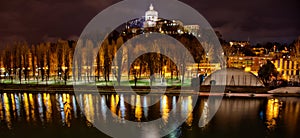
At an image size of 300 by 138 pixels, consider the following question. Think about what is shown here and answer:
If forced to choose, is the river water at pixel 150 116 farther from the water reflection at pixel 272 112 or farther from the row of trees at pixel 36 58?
the row of trees at pixel 36 58

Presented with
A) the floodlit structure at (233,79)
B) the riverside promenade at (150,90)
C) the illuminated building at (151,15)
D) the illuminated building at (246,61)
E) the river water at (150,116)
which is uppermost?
the illuminated building at (151,15)

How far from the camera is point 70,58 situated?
122ft

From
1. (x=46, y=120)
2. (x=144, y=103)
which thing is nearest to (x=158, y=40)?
(x=144, y=103)

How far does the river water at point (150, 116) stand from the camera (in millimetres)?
11445

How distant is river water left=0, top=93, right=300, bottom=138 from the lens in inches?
451

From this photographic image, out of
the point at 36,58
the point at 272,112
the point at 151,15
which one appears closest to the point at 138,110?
the point at 272,112

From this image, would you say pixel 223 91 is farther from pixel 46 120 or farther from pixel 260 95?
pixel 46 120

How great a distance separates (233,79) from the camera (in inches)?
972

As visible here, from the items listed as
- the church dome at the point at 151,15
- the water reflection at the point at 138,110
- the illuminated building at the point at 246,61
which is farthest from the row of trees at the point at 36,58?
the church dome at the point at 151,15

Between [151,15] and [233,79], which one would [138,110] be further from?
[151,15]

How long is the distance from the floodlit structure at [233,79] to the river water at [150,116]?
4.47m

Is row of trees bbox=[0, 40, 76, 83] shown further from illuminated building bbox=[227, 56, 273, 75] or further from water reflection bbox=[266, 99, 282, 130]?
illuminated building bbox=[227, 56, 273, 75]

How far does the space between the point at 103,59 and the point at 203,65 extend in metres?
19.6

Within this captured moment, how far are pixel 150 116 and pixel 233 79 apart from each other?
45.1 ft
